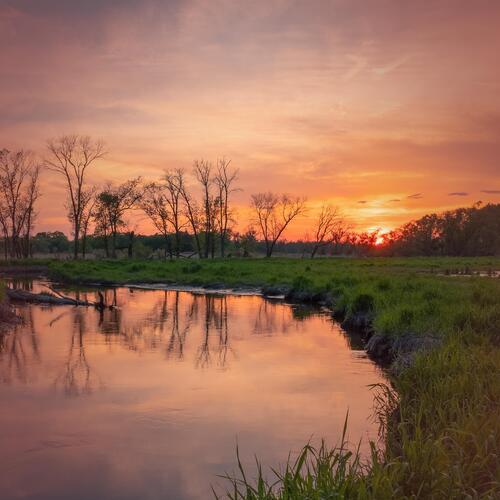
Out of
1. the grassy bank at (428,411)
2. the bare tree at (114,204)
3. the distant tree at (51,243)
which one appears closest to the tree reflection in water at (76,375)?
the grassy bank at (428,411)

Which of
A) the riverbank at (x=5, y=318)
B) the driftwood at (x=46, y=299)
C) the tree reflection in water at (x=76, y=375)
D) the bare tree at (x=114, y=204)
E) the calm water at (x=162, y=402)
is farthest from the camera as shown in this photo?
the bare tree at (x=114, y=204)

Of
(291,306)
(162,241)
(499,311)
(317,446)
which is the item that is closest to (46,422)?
(317,446)

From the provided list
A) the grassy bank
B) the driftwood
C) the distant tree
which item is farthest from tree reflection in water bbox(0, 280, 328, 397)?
the distant tree

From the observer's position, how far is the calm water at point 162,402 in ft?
23.2

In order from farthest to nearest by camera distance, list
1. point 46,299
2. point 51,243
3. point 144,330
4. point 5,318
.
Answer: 1. point 51,243
2. point 46,299
3. point 5,318
4. point 144,330

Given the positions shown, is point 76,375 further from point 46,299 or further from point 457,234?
point 457,234

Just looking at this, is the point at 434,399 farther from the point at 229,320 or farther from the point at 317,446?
the point at 229,320

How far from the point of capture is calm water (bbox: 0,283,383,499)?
7082 mm

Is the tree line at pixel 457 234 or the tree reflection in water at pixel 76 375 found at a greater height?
the tree line at pixel 457 234

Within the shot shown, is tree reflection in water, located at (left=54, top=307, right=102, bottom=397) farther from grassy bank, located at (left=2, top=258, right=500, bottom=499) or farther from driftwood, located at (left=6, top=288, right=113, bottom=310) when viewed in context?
driftwood, located at (left=6, top=288, right=113, bottom=310)

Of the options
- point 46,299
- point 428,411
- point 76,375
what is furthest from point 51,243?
point 428,411

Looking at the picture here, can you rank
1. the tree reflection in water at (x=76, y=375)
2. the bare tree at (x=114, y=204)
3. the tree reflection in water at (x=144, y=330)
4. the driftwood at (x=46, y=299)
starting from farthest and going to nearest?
the bare tree at (x=114, y=204), the driftwood at (x=46, y=299), the tree reflection in water at (x=144, y=330), the tree reflection in water at (x=76, y=375)

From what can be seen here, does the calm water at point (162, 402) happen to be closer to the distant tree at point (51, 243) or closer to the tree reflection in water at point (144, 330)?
the tree reflection in water at point (144, 330)

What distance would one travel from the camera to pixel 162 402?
9.96 metres
